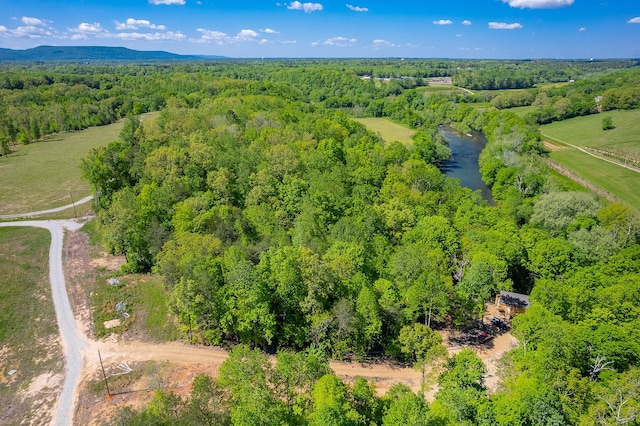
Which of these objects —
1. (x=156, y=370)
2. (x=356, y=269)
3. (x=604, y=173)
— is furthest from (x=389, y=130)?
(x=156, y=370)

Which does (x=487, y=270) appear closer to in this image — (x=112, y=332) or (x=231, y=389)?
(x=231, y=389)

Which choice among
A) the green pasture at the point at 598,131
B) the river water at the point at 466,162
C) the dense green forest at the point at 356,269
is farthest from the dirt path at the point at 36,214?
the green pasture at the point at 598,131

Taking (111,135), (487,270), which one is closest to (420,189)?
(487,270)

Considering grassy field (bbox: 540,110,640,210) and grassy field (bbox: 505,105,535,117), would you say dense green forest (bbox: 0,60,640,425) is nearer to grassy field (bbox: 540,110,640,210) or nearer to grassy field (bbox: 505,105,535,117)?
grassy field (bbox: 540,110,640,210)

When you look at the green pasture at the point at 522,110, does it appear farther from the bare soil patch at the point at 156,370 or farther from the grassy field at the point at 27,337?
the grassy field at the point at 27,337

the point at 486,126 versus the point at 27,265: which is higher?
the point at 486,126

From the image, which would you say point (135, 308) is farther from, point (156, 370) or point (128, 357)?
point (156, 370)
